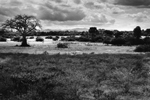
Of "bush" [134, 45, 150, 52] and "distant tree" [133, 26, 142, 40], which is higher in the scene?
"distant tree" [133, 26, 142, 40]

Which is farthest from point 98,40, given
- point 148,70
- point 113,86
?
point 113,86

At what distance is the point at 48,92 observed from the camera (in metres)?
8.12

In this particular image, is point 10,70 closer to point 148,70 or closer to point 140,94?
point 140,94

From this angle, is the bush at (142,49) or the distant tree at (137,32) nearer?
the bush at (142,49)

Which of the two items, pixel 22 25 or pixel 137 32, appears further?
pixel 137 32

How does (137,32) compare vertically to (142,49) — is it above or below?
above

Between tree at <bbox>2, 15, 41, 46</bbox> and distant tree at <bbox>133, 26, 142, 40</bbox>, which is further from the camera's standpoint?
distant tree at <bbox>133, 26, 142, 40</bbox>

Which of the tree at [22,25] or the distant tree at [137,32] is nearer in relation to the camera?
the tree at [22,25]

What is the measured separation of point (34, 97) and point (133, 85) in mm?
5663

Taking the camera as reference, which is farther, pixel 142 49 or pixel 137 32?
pixel 137 32

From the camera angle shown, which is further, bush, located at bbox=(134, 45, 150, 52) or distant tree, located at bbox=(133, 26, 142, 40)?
distant tree, located at bbox=(133, 26, 142, 40)

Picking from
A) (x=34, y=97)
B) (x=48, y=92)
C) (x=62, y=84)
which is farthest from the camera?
(x=62, y=84)

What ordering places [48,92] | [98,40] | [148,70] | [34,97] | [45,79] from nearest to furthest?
[34,97] → [48,92] → [45,79] → [148,70] → [98,40]

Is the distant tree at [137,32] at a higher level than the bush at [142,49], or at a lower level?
higher
